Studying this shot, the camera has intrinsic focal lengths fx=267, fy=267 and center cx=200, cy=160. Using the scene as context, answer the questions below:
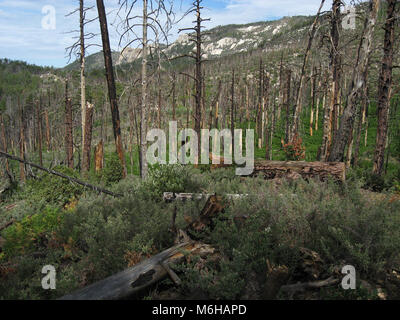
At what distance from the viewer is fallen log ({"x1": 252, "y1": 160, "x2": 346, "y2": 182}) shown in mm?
8758

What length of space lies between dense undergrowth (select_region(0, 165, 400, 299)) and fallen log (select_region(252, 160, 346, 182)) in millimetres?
3189

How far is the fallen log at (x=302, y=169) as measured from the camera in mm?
8758

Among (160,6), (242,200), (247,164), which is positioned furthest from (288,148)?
(242,200)

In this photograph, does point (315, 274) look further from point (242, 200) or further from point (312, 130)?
point (312, 130)

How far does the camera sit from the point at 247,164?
35.2 feet

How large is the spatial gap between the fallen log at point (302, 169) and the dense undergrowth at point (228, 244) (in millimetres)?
3189

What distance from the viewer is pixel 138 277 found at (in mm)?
3346

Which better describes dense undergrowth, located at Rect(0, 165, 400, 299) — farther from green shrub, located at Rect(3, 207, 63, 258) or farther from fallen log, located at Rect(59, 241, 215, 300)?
fallen log, located at Rect(59, 241, 215, 300)

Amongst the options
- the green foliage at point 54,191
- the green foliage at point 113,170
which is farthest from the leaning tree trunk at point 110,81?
the green foliage at point 54,191

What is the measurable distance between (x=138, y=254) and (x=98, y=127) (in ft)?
219

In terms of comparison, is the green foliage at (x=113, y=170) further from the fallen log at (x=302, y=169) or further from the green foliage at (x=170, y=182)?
the fallen log at (x=302, y=169)

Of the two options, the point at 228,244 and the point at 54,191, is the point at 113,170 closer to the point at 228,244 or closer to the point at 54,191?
the point at 54,191

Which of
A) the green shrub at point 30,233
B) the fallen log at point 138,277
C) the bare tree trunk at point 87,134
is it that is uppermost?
the bare tree trunk at point 87,134

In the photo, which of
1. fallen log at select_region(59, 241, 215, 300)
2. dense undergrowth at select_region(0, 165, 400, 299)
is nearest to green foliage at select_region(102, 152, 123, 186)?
dense undergrowth at select_region(0, 165, 400, 299)
